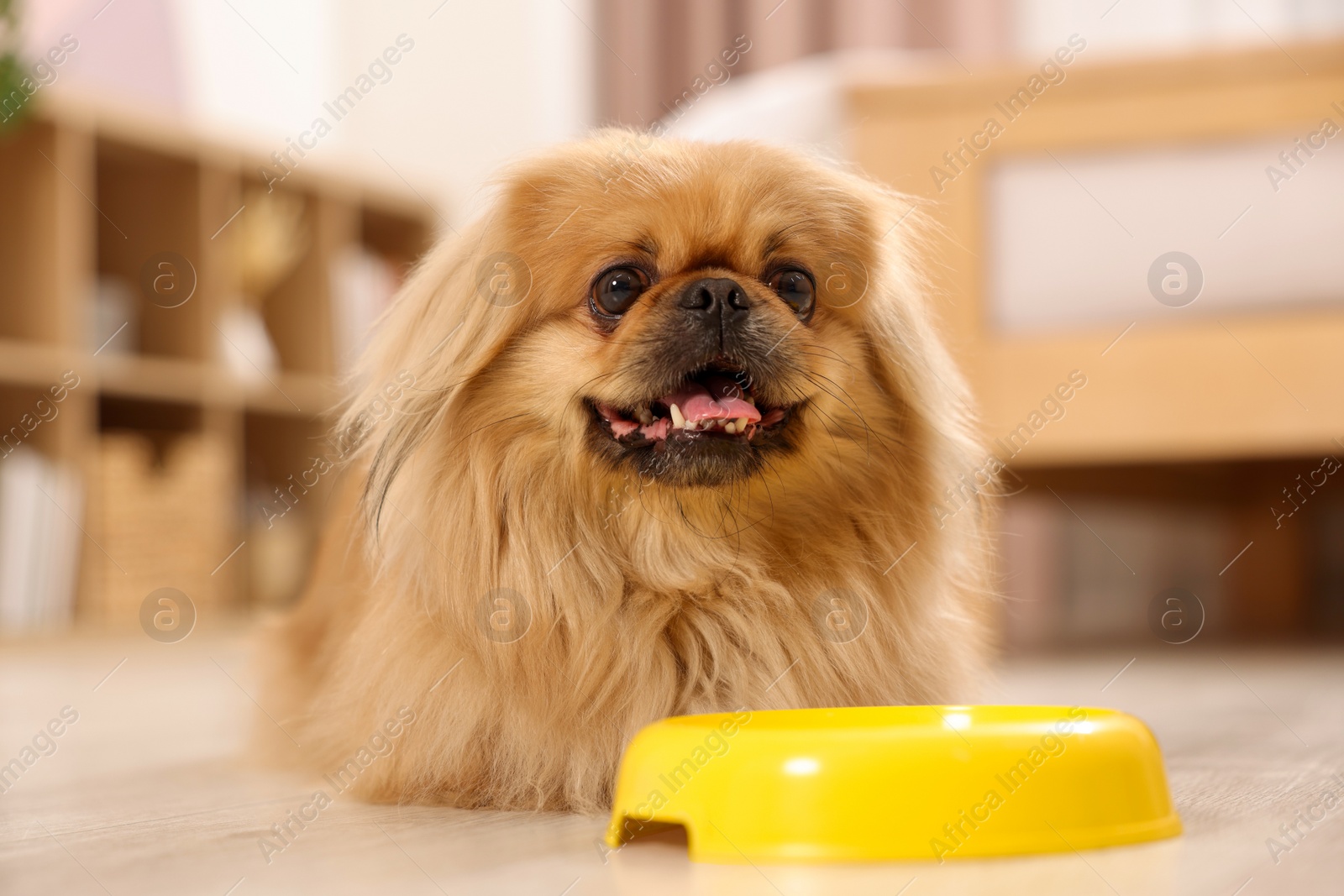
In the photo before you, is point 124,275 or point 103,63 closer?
point 124,275

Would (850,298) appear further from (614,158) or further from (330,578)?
(330,578)

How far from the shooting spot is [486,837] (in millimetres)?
1137

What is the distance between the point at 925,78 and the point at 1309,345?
1001 mm

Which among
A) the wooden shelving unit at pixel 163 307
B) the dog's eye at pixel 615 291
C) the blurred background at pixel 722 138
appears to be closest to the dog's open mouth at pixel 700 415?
the dog's eye at pixel 615 291

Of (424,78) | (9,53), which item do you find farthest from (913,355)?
(424,78)

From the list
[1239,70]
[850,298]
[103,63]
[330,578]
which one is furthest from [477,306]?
[103,63]

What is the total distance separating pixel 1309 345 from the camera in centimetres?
265

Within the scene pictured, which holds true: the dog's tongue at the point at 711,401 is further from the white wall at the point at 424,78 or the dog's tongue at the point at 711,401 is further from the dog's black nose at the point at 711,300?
the white wall at the point at 424,78

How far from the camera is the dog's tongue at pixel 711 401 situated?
4.57 ft

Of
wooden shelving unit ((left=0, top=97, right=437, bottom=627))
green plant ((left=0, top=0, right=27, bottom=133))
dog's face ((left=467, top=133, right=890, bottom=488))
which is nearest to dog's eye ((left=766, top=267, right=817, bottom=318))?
dog's face ((left=467, top=133, right=890, bottom=488))

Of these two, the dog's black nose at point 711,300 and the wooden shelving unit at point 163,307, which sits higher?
the wooden shelving unit at point 163,307

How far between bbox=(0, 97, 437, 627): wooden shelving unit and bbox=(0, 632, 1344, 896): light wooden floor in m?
A: 1.92

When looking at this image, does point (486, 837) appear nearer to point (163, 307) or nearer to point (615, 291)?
point (615, 291)

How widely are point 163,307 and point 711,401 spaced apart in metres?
3.48
